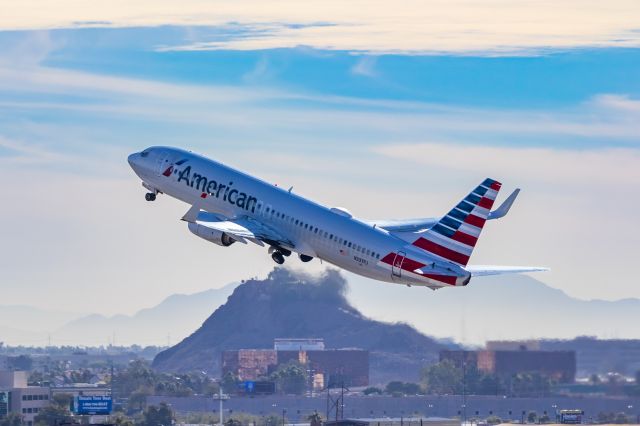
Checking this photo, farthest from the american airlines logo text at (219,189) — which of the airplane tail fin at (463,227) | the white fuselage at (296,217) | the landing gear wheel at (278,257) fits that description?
the airplane tail fin at (463,227)

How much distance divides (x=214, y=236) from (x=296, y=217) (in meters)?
6.56

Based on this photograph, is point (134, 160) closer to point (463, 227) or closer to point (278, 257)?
point (278, 257)

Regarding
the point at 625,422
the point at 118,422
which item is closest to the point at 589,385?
the point at 625,422

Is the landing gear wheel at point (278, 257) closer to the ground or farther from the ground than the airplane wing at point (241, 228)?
closer to the ground

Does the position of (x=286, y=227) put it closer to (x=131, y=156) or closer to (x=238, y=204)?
(x=238, y=204)

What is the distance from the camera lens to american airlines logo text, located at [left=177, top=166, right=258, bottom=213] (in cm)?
14638

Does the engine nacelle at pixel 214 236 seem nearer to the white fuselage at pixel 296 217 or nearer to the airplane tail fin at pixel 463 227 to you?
the white fuselage at pixel 296 217

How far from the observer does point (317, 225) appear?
141500 millimetres

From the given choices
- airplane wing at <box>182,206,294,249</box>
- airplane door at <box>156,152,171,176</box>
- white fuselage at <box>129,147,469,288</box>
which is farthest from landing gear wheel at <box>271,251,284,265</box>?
airplane door at <box>156,152,171,176</box>

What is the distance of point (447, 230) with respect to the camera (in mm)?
133125

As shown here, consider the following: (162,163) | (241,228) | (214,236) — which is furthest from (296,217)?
(162,163)

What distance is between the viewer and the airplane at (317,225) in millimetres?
132875

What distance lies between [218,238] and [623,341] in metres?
63.4

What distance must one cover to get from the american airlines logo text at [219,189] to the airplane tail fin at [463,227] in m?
17.7
